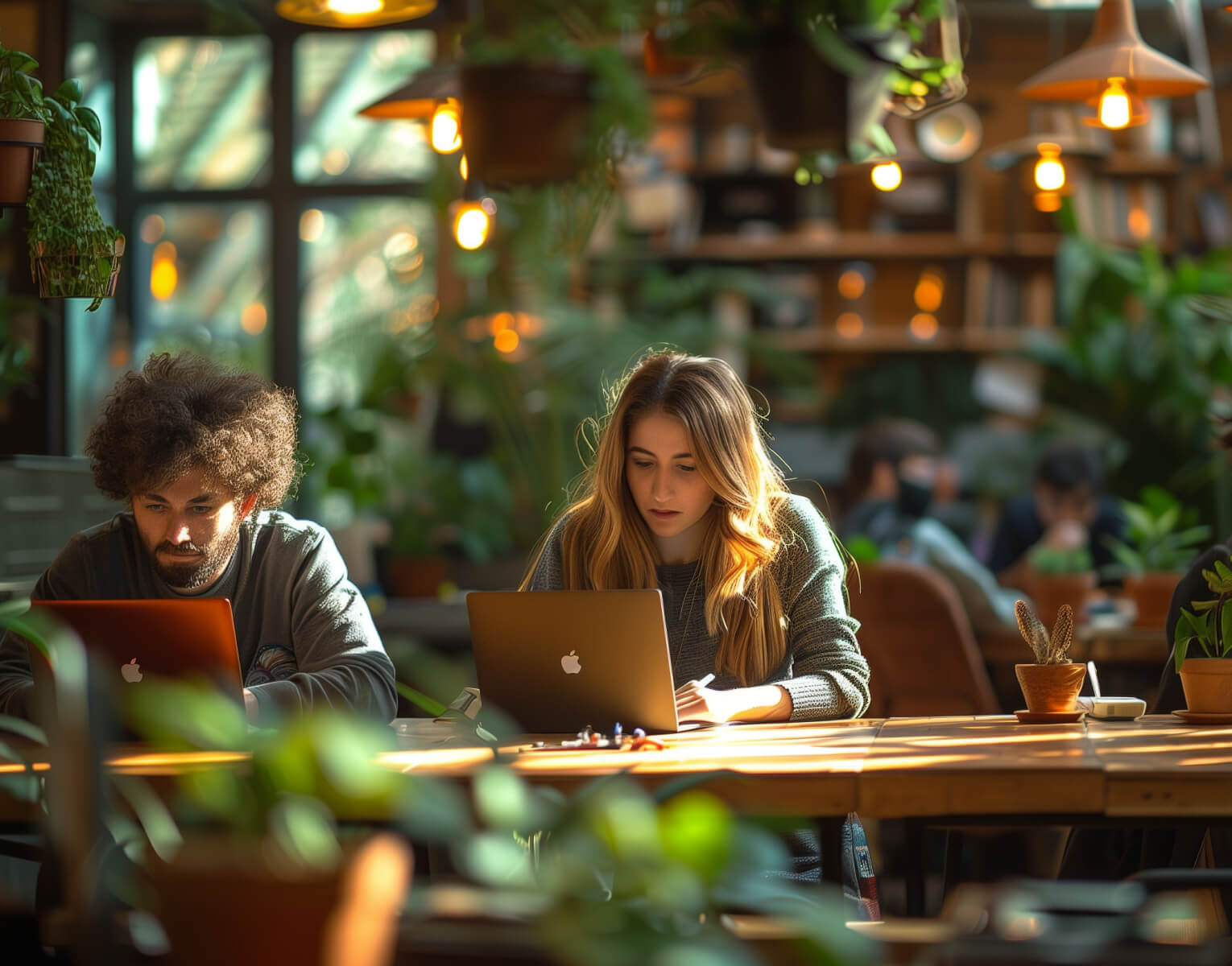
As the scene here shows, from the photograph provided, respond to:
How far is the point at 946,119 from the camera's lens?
6.67 meters

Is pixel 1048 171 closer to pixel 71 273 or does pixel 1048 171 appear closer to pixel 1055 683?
pixel 1055 683

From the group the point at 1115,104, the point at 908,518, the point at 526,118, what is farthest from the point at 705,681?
the point at 908,518

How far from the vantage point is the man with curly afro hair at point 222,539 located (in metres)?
2.19

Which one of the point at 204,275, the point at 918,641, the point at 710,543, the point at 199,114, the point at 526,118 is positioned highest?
the point at 199,114

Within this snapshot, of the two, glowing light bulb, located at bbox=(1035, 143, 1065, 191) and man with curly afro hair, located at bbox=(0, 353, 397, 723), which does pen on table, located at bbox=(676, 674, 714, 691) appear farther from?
glowing light bulb, located at bbox=(1035, 143, 1065, 191)

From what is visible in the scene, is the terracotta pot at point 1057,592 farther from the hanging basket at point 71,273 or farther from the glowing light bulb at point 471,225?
the hanging basket at point 71,273

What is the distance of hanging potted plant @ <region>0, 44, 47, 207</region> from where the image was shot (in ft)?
6.89

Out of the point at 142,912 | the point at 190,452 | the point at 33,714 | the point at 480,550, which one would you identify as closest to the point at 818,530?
the point at 190,452

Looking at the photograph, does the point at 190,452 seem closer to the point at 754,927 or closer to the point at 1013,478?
the point at 754,927

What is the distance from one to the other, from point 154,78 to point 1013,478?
4.16m

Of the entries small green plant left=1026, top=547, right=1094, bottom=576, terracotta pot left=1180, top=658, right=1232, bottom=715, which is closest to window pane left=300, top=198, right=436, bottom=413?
small green plant left=1026, top=547, right=1094, bottom=576

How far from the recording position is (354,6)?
2533 millimetres

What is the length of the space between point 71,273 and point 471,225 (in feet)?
4.69

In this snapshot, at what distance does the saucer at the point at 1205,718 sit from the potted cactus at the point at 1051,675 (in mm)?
155
